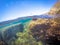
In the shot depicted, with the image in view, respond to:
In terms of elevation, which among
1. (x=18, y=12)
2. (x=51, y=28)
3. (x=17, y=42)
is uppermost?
(x=18, y=12)

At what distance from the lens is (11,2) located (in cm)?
466

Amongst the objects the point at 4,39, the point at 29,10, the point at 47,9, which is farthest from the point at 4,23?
the point at 47,9

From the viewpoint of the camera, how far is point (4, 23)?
Answer: 183 inches

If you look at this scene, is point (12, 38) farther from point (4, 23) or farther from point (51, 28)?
point (51, 28)

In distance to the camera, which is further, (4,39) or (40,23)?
(4,39)

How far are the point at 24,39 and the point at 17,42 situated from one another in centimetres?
20

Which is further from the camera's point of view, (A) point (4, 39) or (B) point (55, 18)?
(A) point (4, 39)

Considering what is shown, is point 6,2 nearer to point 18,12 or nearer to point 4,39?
point 18,12

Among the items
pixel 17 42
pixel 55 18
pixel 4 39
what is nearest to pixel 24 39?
pixel 17 42

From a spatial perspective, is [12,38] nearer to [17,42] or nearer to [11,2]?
[17,42]

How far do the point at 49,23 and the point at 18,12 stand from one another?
0.81 metres

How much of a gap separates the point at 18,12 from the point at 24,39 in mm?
670

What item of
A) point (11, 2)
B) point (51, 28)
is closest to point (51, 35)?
point (51, 28)

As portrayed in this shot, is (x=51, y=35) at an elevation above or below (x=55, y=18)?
below
